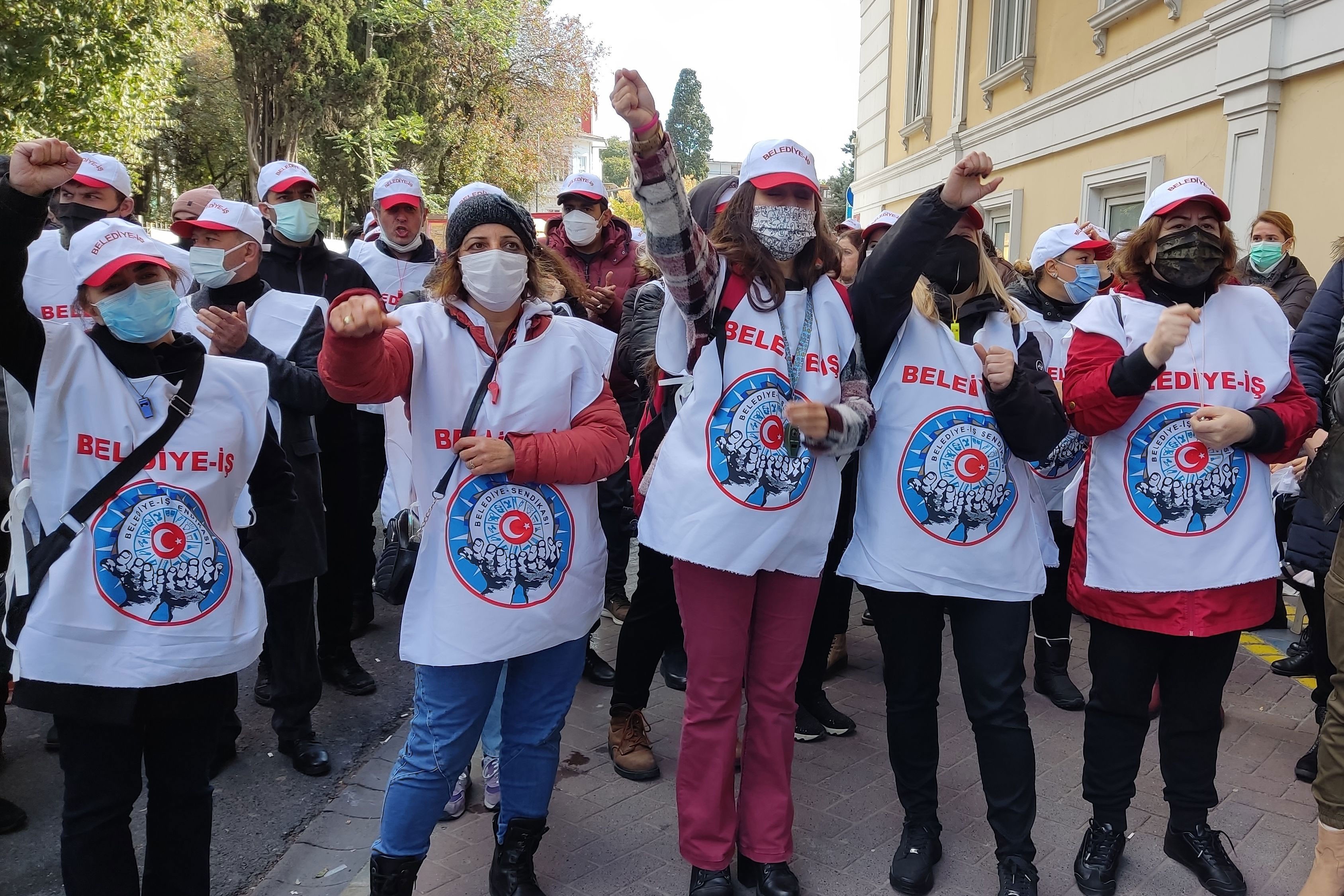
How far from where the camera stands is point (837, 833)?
3445 millimetres

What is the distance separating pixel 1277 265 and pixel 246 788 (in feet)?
20.0

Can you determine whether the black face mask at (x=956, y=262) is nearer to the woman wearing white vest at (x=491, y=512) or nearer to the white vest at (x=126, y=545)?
the woman wearing white vest at (x=491, y=512)

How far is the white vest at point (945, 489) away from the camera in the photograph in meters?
2.92

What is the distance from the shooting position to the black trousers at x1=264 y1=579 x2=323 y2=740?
12.9 ft

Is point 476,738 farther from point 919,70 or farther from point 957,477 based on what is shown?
point 919,70

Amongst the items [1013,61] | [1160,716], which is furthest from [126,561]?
[1013,61]

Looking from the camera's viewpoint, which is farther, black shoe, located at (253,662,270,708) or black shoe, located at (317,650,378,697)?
black shoe, located at (317,650,378,697)

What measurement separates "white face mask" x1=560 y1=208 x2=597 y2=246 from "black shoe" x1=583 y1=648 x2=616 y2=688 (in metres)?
2.14

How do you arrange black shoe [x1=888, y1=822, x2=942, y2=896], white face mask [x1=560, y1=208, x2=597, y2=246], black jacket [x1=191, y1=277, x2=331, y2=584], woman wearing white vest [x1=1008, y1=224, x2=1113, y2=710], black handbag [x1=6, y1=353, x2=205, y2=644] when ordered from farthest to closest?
white face mask [x1=560, y1=208, x2=597, y2=246]
woman wearing white vest [x1=1008, y1=224, x2=1113, y2=710]
black jacket [x1=191, y1=277, x2=331, y2=584]
black shoe [x1=888, y1=822, x2=942, y2=896]
black handbag [x1=6, y1=353, x2=205, y2=644]

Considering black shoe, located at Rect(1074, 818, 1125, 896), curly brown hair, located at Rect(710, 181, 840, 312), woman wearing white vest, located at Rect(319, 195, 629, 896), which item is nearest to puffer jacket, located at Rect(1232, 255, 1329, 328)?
black shoe, located at Rect(1074, 818, 1125, 896)

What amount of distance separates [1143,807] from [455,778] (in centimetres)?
246

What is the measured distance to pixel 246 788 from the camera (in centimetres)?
387

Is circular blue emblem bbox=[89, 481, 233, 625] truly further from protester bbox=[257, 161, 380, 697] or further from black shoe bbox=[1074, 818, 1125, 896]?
black shoe bbox=[1074, 818, 1125, 896]

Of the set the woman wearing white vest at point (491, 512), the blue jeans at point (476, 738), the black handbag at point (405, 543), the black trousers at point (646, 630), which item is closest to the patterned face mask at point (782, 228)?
the woman wearing white vest at point (491, 512)
